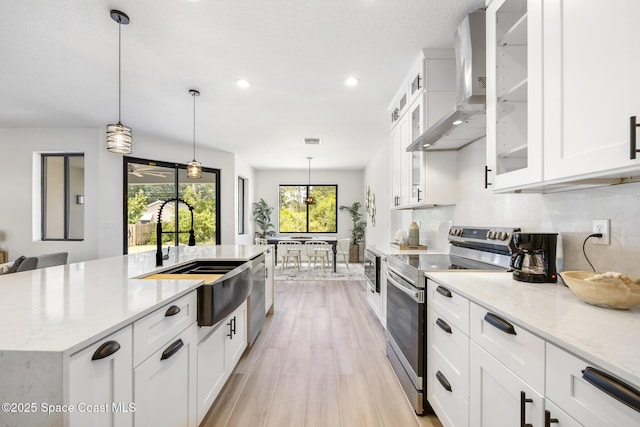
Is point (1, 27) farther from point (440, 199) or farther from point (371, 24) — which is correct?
point (440, 199)

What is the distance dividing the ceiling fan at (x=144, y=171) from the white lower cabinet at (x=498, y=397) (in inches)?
220

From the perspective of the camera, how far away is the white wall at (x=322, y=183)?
8.22 metres

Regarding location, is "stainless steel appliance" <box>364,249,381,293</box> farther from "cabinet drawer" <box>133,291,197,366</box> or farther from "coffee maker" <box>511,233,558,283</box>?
"cabinet drawer" <box>133,291,197,366</box>

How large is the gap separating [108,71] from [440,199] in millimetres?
3448

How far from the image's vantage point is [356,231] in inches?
306

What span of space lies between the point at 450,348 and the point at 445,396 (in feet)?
0.94

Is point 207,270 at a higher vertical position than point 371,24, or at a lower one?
lower

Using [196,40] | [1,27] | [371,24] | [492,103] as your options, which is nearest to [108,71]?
[1,27]

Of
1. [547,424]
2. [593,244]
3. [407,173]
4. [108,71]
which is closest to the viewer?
[547,424]

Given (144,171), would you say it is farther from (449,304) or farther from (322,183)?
(449,304)

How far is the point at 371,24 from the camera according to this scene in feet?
6.65

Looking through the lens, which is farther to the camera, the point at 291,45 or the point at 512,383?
the point at 291,45

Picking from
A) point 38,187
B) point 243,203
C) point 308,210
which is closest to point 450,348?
point 38,187

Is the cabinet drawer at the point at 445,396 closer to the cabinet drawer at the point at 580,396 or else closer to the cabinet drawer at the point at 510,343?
the cabinet drawer at the point at 510,343
